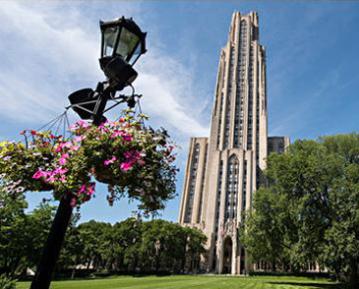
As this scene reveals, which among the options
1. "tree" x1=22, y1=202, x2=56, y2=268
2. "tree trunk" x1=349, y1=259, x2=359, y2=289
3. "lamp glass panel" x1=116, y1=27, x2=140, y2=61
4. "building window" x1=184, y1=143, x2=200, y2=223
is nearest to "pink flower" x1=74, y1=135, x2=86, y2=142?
"lamp glass panel" x1=116, y1=27, x2=140, y2=61

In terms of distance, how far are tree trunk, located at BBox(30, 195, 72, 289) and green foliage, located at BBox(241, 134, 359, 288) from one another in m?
23.2

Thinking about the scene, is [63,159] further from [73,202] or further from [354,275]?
[354,275]

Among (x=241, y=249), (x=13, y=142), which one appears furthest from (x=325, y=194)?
(x=241, y=249)

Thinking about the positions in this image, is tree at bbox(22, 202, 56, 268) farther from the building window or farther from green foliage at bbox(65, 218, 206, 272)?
the building window

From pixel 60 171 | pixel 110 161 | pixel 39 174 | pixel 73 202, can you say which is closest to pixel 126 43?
pixel 110 161

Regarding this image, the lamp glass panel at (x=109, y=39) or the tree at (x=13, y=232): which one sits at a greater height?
the lamp glass panel at (x=109, y=39)

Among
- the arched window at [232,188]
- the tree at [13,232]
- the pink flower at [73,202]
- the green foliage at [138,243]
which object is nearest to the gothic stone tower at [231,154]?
the arched window at [232,188]

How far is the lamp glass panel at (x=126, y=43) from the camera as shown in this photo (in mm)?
3982

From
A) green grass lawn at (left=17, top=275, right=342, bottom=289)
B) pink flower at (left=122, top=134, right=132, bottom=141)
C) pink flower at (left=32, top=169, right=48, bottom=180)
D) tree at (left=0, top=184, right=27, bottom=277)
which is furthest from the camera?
tree at (left=0, top=184, right=27, bottom=277)

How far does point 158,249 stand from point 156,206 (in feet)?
174

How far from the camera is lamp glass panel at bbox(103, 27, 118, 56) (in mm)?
4004

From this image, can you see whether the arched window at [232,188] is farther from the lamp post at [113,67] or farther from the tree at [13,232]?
the lamp post at [113,67]

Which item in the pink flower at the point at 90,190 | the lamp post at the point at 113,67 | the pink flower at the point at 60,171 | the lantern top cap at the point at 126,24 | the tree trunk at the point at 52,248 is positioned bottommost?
the tree trunk at the point at 52,248

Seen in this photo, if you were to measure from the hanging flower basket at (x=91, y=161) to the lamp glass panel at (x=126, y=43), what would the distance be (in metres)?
1.08
